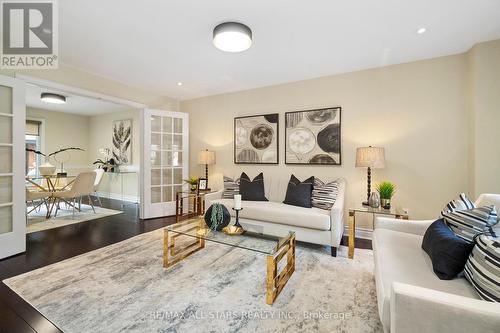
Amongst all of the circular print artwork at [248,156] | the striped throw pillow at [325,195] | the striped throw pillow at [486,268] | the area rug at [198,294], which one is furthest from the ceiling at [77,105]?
the striped throw pillow at [486,268]

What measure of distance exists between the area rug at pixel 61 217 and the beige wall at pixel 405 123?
3731 millimetres

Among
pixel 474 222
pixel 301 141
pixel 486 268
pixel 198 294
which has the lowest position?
pixel 198 294

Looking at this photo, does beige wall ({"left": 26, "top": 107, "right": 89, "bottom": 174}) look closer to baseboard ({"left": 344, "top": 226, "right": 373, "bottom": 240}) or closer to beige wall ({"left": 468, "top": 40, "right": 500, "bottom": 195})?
baseboard ({"left": 344, "top": 226, "right": 373, "bottom": 240})

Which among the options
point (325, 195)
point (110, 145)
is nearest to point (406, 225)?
point (325, 195)

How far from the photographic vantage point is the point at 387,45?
8.20 feet

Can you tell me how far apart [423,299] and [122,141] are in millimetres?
6573

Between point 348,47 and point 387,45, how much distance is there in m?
0.42

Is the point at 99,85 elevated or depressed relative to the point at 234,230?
elevated

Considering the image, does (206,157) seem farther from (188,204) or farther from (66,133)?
(66,133)

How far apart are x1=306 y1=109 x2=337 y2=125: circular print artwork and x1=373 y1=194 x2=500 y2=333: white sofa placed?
2012mm

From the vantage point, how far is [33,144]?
572 cm

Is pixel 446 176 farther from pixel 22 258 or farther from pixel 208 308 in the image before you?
pixel 22 258

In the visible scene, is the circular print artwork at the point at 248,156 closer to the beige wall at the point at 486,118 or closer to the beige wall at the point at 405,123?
the beige wall at the point at 405,123

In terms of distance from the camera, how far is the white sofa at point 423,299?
857 millimetres
